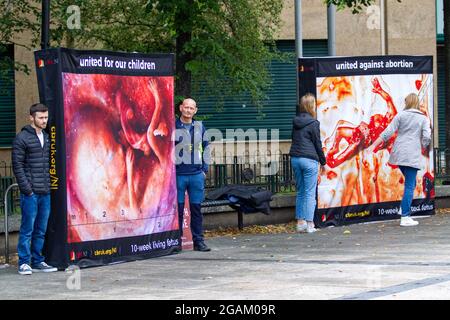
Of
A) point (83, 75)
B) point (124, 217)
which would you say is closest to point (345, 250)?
point (124, 217)

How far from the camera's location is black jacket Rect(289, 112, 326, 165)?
593 inches

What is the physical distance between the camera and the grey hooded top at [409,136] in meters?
15.5

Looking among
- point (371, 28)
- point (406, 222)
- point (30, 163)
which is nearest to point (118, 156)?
point (30, 163)

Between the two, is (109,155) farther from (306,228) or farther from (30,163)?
(306,228)

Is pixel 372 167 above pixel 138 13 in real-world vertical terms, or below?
below

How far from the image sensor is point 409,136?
15.7 meters

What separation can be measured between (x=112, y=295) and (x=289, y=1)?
21408 mm

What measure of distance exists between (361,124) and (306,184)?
152 centimetres

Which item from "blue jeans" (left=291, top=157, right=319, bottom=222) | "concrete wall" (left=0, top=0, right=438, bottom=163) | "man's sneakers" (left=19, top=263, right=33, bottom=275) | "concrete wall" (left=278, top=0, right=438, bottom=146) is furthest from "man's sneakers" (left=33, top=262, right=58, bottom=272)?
"concrete wall" (left=278, top=0, right=438, bottom=146)

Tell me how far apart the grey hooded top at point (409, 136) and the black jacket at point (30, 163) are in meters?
5.93

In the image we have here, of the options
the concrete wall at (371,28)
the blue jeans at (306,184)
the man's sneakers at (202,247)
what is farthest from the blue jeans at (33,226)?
the concrete wall at (371,28)

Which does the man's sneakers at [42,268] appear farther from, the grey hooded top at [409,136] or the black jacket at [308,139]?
the grey hooded top at [409,136]

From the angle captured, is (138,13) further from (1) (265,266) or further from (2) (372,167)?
(1) (265,266)

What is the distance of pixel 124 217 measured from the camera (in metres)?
12.4
